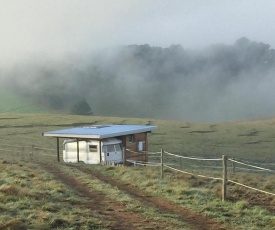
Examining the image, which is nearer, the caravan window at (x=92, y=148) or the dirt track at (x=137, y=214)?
the dirt track at (x=137, y=214)

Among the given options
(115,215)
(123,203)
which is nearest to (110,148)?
(123,203)

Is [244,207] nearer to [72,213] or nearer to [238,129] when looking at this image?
[72,213]

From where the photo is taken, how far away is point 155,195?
1631 cm

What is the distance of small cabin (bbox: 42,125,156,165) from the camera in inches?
1352

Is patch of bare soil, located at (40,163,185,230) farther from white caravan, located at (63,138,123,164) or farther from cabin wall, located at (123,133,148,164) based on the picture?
cabin wall, located at (123,133,148,164)

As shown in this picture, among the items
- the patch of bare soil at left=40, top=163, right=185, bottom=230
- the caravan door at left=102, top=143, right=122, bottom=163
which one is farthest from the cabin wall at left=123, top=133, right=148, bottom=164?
the patch of bare soil at left=40, top=163, right=185, bottom=230

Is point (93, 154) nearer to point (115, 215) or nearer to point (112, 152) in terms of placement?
point (112, 152)

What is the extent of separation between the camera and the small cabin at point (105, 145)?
34.3m

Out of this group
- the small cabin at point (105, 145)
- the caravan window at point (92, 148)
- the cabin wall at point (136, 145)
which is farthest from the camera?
the cabin wall at point (136, 145)

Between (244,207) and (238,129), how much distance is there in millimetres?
66274

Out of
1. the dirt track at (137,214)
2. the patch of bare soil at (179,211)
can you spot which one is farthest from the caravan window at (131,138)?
the dirt track at (137,214)

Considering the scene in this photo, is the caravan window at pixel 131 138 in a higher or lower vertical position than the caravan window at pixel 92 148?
higher

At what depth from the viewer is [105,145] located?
34.4 meters

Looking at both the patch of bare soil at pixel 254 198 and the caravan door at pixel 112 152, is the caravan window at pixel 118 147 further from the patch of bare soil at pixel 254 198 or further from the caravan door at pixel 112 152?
the patch of bare soil at pixel 254 198
